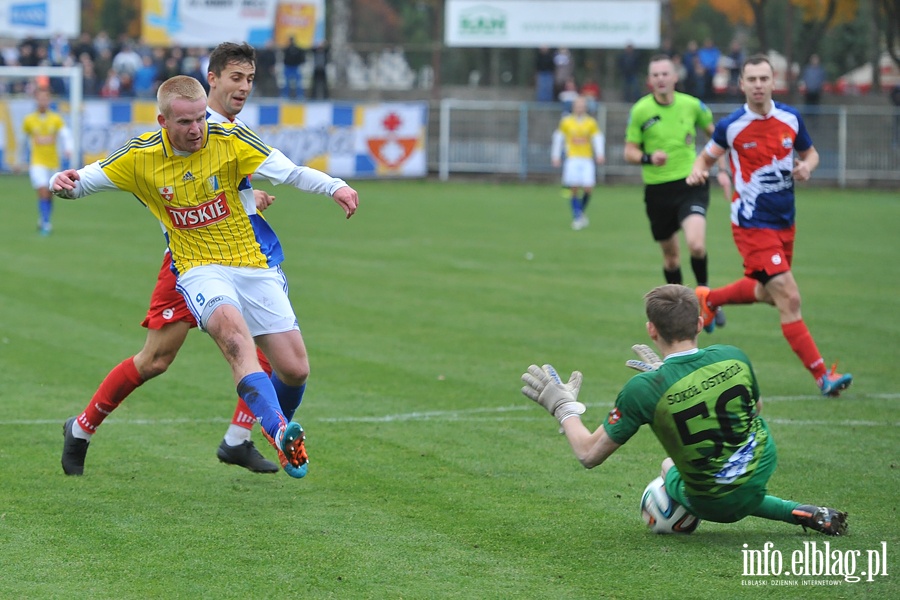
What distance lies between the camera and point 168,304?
21.0 ft

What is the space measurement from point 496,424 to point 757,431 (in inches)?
110

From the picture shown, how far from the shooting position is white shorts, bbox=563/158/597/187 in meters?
23.0

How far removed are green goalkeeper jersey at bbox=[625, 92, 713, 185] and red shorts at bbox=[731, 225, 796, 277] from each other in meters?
2.83

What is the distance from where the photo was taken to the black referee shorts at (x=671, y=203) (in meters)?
11.8

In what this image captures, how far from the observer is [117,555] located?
17.1 feet

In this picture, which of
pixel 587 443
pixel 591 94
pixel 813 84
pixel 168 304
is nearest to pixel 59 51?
pixel 591 94

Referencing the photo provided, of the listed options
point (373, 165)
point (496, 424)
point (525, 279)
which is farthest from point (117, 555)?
point (373, 165)

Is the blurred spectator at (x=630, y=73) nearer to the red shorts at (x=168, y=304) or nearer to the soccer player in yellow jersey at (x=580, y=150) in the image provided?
the soccer player in yellow jersey at (x=580, y=150)

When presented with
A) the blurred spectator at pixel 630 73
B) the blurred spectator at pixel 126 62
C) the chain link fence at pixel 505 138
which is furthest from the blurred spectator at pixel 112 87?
the blurred spectator at pixel 630 73

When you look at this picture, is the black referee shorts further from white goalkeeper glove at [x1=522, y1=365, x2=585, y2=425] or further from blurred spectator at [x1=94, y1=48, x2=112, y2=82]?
blurred spectator at [x1=94, y1=48, x2=112, y2=82]

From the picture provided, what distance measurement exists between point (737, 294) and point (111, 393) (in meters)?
5.20

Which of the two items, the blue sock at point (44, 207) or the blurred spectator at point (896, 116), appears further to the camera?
the blurred spectator at point (896, 116)

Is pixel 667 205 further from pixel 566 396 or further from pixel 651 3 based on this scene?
pixel 651 3

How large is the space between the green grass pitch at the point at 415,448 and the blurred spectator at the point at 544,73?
17431 millimetres
